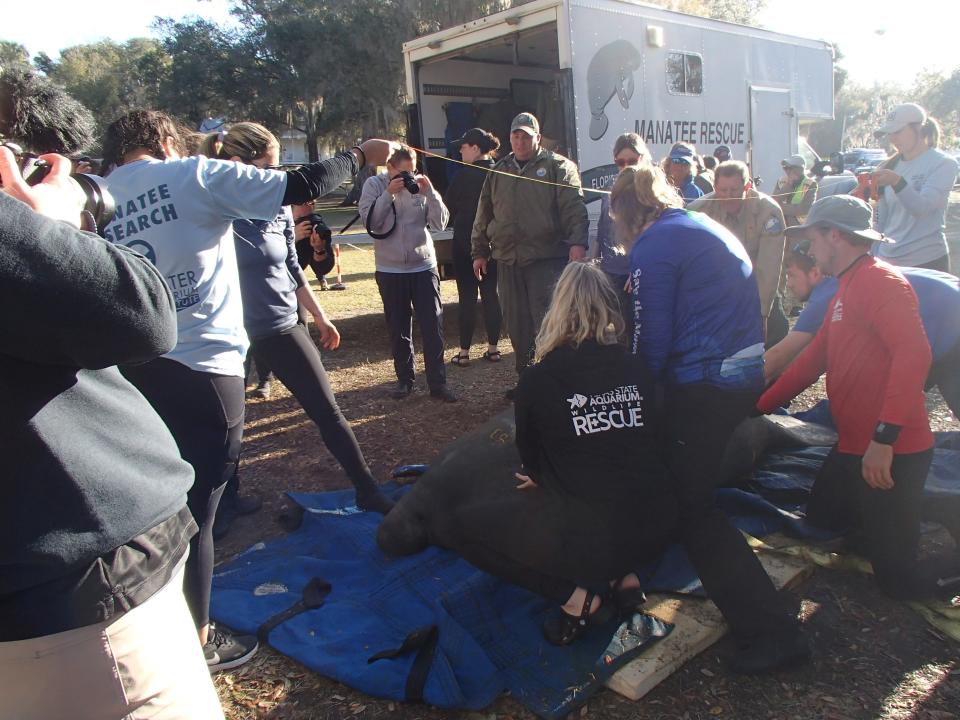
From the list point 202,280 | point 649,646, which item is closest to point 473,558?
point 649,646

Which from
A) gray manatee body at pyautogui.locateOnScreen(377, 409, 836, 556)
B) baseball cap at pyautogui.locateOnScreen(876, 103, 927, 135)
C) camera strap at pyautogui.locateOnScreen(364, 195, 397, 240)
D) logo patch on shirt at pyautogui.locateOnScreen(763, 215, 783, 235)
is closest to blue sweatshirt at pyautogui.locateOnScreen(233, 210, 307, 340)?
gray manatee body at pyautogui.locateOnScreen(377, 409, 836, 556)

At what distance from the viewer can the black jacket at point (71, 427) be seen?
1.20 m

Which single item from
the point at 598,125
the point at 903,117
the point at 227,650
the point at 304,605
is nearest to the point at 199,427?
the point at 227,650

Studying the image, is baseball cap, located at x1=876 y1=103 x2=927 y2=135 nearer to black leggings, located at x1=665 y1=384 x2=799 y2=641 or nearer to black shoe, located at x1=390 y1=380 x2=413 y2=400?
black leggings, located at x1=665 y1=384 x2=799 y2=641

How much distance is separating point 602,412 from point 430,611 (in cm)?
120

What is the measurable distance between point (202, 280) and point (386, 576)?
1.63 metres

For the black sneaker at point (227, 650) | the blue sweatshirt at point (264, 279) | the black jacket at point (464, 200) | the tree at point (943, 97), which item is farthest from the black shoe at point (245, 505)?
the tree at point (943, 97)

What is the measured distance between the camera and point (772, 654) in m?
2.61

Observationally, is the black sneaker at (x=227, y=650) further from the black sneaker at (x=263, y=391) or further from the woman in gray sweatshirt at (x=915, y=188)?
the woman in gray sweatshirt at (x=915, y=188)

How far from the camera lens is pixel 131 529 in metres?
1.42

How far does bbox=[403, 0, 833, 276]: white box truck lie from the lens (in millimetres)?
7281

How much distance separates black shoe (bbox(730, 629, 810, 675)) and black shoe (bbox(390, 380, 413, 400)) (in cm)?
400

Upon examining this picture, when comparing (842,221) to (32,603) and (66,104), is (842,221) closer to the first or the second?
(66,104)

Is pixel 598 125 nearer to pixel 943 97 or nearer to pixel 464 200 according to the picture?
pixel 464 200
